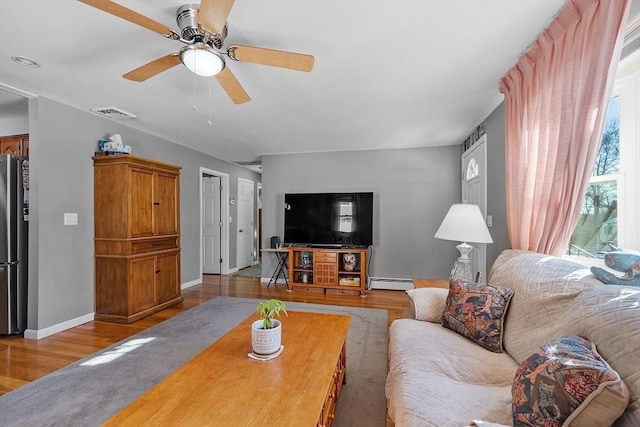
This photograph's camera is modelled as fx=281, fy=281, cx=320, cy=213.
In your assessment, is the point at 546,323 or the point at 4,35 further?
the point at 4,35

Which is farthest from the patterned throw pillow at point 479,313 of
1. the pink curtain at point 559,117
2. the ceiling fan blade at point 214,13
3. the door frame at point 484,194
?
the ceiling fan blade at point 214,13

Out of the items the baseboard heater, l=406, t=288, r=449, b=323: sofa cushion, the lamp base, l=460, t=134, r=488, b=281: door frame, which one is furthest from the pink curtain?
the baseboard heater

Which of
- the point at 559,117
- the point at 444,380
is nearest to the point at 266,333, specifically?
the point at 444,380

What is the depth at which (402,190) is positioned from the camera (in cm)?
463

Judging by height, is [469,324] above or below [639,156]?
below

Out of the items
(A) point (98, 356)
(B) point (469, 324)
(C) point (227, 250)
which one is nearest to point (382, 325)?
(B) point (469, 324)

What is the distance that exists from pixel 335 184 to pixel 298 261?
1.46 m

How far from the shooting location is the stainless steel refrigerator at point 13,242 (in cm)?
281

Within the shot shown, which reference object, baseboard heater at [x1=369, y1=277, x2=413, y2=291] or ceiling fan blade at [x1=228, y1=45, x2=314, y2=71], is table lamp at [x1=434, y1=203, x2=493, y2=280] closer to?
ceiling fan blade at [x1=228, y1=45, x2=314, y2=71]

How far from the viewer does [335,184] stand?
16.0 feet

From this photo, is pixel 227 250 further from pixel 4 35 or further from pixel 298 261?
pixel 4 35

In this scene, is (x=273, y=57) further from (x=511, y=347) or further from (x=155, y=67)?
(x=511, y=347)

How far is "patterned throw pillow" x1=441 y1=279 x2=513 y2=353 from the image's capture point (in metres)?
1.62

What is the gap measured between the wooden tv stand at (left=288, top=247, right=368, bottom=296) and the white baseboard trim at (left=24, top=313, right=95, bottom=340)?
2.58m
